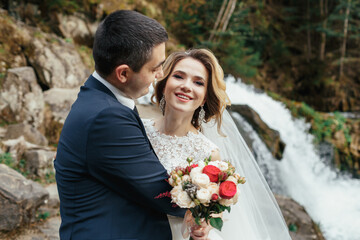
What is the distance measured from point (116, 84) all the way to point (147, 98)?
6.66 m

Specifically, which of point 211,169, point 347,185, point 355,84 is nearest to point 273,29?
point 355,84

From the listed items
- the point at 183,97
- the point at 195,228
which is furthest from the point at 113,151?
the point at 183,97

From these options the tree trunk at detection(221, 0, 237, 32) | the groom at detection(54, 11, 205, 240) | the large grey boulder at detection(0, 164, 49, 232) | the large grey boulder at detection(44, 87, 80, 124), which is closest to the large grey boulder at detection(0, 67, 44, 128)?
the large grey boulder at detection(44, 87, 80, 124)

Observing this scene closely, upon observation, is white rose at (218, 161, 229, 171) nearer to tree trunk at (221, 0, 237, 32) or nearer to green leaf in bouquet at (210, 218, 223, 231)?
green leaf in bouquet at (210, 218, 223, 231)

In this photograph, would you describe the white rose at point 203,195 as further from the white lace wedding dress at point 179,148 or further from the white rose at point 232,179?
the white lace wedding dress at point 179,148

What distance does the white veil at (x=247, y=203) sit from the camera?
2477 millimetres

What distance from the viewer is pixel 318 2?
19000mm

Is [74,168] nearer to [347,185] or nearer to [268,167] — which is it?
[268,167]

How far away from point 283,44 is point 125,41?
18.8m

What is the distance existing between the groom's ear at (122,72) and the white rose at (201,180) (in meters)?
0.65

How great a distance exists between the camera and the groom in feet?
4.43

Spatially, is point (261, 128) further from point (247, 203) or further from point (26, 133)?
point (26, 133)

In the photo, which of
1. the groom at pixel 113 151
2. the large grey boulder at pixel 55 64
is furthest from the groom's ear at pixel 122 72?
the large grey boulder at pixel 55 64

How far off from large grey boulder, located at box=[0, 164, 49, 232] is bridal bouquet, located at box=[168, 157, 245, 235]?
2.75 meters
